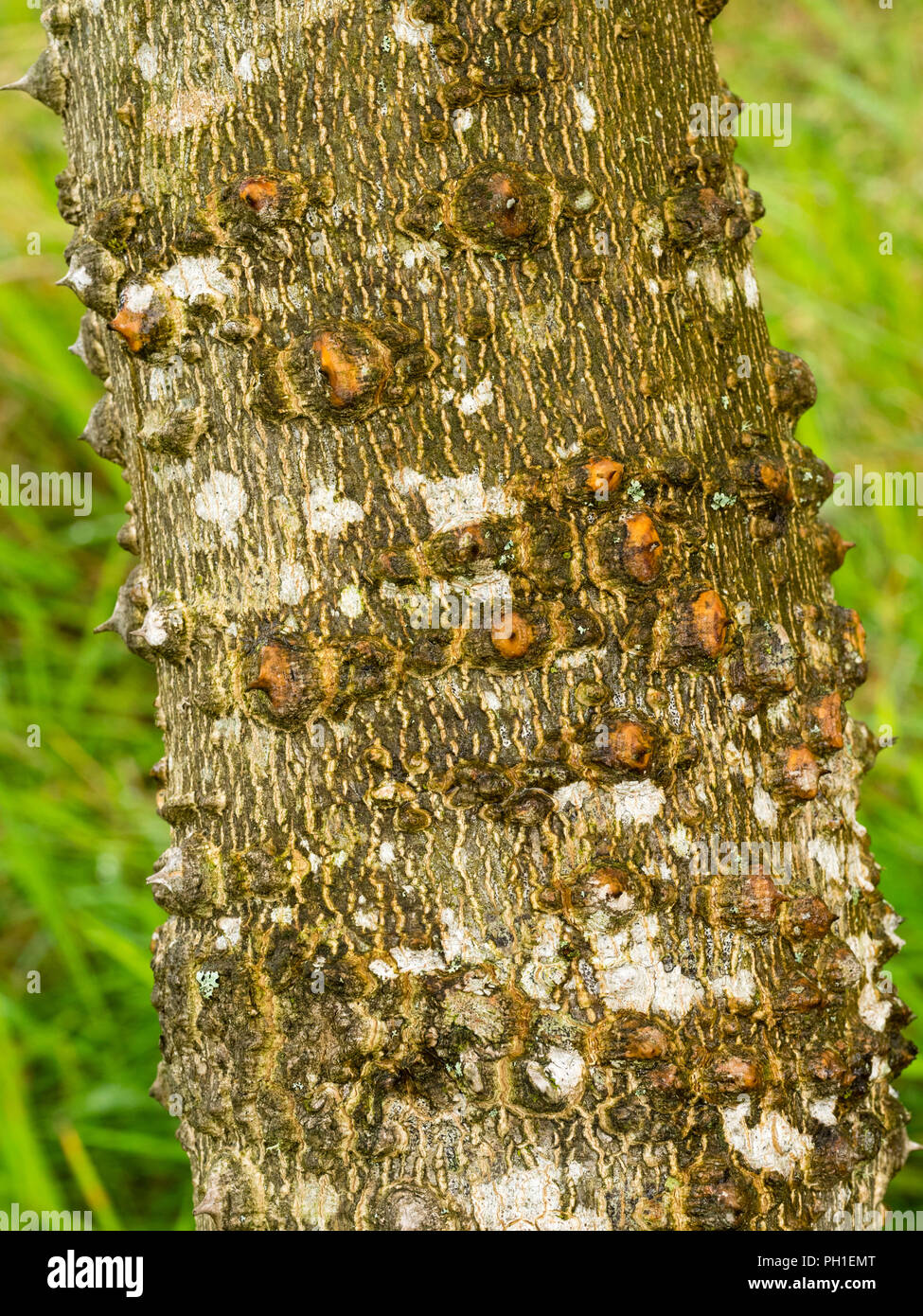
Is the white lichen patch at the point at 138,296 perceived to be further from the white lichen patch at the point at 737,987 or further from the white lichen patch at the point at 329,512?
the white lichen patch at the point at 737,987

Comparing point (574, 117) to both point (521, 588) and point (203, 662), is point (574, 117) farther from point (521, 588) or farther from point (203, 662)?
point (203, 662)

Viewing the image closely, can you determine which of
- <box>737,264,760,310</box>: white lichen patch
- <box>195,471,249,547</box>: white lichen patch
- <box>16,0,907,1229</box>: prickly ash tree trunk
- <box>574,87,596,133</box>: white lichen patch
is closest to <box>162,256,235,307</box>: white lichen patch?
<box>16,0,907,1229</box>: prickly ash tree trunk

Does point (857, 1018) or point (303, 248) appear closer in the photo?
point (303, 248)

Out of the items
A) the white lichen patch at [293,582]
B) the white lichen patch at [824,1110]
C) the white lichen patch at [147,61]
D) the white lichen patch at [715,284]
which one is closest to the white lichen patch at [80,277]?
the white lichen patch at [147,61]

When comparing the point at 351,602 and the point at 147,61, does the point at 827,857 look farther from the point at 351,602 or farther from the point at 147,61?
the point at 147,61

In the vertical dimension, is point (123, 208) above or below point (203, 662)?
above

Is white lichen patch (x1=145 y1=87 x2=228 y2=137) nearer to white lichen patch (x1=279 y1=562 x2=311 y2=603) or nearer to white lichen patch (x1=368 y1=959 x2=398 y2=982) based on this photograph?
white lichen patch (x1=279 y1=562 x2=311 y2=603)

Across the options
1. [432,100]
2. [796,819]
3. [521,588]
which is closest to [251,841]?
[521,588]

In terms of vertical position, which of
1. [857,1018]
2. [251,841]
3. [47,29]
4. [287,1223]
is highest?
[47,29]
